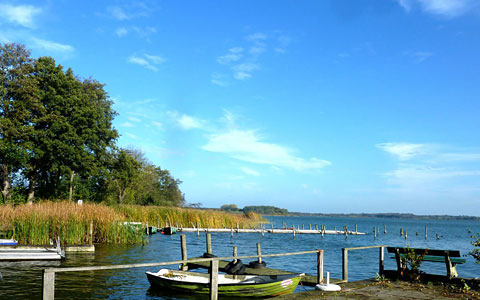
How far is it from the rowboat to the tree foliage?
1146 inches

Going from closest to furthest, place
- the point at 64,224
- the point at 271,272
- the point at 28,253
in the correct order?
the point at 271,272, the point at 28,253, the point at 64,224

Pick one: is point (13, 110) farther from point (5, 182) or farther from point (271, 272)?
point (271, 272)

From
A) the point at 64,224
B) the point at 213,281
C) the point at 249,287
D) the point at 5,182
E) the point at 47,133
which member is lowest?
the point at 249,287

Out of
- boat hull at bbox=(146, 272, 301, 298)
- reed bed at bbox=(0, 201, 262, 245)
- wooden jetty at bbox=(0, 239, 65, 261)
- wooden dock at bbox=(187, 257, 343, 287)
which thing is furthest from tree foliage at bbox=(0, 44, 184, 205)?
boat hull at bbox=(146, 272, 301, 298)

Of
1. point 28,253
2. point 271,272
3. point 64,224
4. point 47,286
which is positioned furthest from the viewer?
point 64,224

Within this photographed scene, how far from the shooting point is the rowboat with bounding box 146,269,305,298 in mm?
Result: 13414

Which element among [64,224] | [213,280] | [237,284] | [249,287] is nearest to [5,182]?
[64,224]

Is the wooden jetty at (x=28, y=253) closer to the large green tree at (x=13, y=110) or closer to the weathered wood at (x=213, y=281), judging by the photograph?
the weathered wood at (x=213, y=281)

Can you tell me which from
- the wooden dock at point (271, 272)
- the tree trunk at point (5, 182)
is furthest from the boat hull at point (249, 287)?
the tree trunk at point (5, 182)

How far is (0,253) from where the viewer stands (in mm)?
19641

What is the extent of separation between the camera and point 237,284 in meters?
13.4

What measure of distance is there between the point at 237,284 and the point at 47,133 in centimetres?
3313

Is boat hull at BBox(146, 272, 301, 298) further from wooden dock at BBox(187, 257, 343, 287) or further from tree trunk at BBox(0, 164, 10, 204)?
tree trunk at BBox(0, 164, 10, 204)

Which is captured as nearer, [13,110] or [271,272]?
[271,272]
